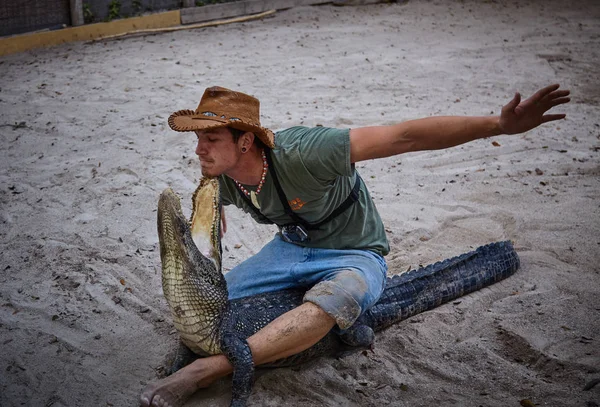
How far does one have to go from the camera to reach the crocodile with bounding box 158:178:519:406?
9.34ft

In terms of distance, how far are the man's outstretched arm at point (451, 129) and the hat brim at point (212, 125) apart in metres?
0.39

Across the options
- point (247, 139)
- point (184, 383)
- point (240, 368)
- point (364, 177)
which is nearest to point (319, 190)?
point (247, 139)

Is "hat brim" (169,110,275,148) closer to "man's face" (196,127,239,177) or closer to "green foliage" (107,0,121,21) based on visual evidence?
"man's face" (196,127,239,177)

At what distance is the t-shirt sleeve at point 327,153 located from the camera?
2688 millimetres

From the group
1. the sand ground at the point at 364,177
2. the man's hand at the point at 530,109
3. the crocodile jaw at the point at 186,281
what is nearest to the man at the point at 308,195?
the man's hand at the point at 530,109

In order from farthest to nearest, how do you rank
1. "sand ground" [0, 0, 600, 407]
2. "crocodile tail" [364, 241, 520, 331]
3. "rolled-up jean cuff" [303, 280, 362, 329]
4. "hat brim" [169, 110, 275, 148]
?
1. "crocodile tail" [364, 241, 520, 331]
2. "sand ground" [0, 0, 600, 407]
3. "rolled-up jean cuff" [303, 280, 362, 329]
4. "hat brim" [169, 110, 275, 148]

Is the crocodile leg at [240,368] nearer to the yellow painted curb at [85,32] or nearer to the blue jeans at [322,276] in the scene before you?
the blue jeans at [322,276]

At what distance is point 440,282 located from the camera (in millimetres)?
3578

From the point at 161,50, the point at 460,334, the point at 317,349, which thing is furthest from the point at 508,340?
the point at 161,50

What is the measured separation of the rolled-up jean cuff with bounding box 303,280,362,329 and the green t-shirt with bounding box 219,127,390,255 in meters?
0.31

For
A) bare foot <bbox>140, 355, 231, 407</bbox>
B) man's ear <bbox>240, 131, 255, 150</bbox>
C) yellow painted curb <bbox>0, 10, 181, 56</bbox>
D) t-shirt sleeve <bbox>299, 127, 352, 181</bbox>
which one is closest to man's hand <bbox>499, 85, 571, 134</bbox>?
t-shirt sleeve <bbox>299, 127, 352, 181</bbox>

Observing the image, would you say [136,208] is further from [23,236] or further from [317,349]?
[317,349]

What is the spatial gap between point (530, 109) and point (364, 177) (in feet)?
8.71

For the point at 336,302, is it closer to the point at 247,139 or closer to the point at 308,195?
the point at 308,195
